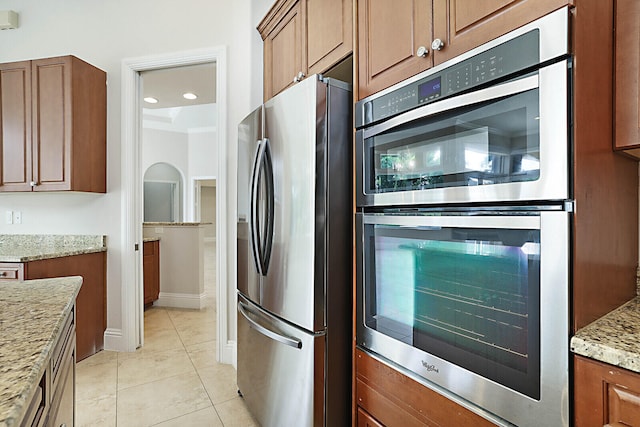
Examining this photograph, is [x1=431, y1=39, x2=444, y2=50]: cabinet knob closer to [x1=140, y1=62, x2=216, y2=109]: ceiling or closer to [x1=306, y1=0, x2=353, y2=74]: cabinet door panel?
[x1=306, y1=0, x2=353, y2=74]: cabinet door panel

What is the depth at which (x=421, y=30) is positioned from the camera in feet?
3.94

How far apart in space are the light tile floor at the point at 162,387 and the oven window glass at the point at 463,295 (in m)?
1.29

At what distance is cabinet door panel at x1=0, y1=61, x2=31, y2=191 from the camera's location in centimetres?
288

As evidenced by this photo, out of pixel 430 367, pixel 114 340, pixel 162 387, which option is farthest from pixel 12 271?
pixel 430 367

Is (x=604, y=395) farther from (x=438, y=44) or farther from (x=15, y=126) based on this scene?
(x=15, y=126)

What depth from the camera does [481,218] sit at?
38.2 inches

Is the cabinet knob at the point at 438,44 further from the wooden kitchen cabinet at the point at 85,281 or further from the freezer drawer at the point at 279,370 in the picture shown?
the wooden kitchen cabinet at the point at 85,281

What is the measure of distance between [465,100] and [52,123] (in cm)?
309

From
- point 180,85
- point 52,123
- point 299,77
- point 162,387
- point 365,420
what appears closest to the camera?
point 365,420

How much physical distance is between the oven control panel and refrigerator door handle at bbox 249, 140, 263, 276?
28.0 inches

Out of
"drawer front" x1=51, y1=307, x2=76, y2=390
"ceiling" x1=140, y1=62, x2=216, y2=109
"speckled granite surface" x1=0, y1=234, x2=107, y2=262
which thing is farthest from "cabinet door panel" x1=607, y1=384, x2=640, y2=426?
"ceiling" x1=140, y1=62, x2=216, y2=109

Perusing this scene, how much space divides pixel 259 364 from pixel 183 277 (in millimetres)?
2881

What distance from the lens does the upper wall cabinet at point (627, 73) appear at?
0.96m

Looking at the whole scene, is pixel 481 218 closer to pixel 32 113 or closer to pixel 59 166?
pixel 59 166
